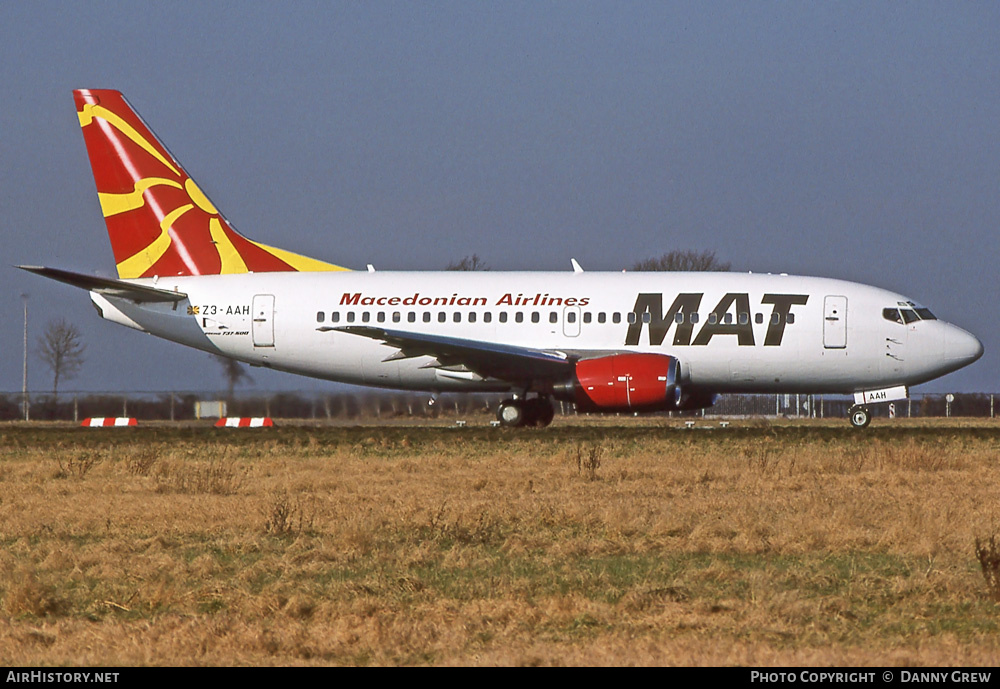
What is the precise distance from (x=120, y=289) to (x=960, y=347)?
766 inches

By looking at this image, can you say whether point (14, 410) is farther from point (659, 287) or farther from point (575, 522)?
point (575, 522)

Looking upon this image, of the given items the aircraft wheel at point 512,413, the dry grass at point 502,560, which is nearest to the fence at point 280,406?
the aircraft wheel at point 512,413

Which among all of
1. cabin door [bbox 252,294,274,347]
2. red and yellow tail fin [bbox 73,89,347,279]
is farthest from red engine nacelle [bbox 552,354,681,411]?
red and yellow tail fin [bbox 73,89,347,279]

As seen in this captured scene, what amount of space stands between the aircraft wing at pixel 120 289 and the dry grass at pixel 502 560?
10.6 metres

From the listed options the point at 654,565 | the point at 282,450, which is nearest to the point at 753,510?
the point at 654,565

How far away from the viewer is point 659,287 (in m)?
29.6

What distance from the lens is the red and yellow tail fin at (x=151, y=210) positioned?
3203 cm

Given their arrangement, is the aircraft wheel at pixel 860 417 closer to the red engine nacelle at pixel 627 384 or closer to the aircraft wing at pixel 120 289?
the red engine nacelle at pixel 627 384

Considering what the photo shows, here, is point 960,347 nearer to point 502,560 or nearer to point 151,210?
point 151,210

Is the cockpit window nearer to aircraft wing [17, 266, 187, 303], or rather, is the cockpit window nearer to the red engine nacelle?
the red engine nacelle

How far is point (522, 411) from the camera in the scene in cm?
3038

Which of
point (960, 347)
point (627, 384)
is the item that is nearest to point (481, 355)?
point (627, 384)

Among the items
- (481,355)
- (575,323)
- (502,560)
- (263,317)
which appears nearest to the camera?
(502,560)

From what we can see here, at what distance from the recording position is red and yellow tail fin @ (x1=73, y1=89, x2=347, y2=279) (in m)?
32.0
